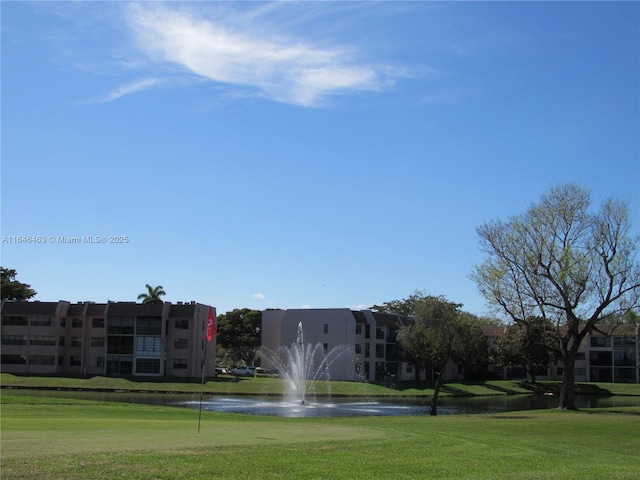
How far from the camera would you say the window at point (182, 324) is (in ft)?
302

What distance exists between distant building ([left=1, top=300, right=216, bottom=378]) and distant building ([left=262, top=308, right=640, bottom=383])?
13.9 m

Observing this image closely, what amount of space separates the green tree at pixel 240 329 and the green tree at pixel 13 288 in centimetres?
3103

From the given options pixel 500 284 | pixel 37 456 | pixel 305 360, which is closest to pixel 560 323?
pixel 500 284

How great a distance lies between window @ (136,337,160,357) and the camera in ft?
296

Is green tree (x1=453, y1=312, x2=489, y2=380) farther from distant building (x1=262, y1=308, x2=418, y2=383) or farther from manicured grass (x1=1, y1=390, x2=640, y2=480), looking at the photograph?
manicured grass (x1=1, y1=390, x2=640, y2=480)

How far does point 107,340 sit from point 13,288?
26555mm

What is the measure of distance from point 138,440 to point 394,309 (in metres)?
131

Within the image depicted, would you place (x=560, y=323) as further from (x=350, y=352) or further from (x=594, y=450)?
(x=350, y=352)

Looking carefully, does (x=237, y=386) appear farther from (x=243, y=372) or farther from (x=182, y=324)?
(x=243, y=372)

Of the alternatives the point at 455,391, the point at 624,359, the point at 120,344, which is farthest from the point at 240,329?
the point at 624,359

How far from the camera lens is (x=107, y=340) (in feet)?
298

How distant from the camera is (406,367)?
337ft

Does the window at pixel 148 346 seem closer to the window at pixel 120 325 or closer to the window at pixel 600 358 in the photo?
the window at pixel 120 325

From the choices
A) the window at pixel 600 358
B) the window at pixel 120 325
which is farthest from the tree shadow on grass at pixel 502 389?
the window at pixel 120 325
